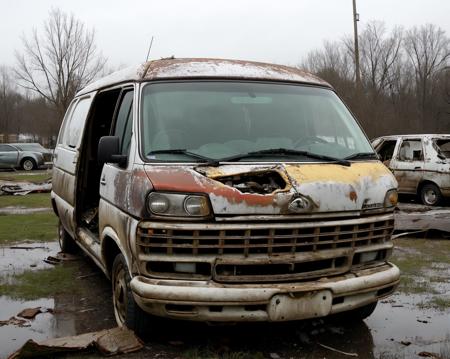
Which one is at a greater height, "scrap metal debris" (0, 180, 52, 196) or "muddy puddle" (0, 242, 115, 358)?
"muddy puddle" (0, 242, 115, 358)

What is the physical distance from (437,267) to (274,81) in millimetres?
3512

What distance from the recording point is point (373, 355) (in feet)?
13.4

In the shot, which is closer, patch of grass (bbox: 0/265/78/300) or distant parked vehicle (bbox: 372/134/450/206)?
patch of grass (bbox: 0/265/78/300)

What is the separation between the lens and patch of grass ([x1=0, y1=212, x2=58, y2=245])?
8.80 metres

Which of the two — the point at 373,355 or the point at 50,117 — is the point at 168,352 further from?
the point at 50,117

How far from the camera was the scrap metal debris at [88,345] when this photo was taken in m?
3.88

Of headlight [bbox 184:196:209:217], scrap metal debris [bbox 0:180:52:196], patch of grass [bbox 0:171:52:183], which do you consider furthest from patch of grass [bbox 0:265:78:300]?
patch of grass [bbox 0:171:52:183]

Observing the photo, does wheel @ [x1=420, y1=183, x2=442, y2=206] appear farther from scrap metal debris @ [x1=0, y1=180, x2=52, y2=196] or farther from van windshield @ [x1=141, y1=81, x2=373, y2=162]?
scrap metal debris @ [x1=0, y1=180, x2=52, y2=196]

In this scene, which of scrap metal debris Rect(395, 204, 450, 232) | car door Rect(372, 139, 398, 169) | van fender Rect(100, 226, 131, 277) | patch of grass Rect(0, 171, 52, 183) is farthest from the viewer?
patch of grass Rect(0, 171, 52, 183)

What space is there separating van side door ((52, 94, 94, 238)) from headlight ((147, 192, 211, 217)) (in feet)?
8.17

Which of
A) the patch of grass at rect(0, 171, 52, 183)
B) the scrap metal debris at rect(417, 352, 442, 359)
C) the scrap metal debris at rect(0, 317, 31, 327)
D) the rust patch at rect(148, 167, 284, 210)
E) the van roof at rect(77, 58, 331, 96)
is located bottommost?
the patch of grass at rect(0, 171, 52, 183)

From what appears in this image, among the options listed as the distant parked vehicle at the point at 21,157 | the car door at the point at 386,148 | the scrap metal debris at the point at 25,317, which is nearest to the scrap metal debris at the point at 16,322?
the scrap metal debris at the point at 25,317

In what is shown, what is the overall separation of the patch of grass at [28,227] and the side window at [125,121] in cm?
435

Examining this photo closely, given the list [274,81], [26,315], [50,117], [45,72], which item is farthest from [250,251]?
[50,117]
